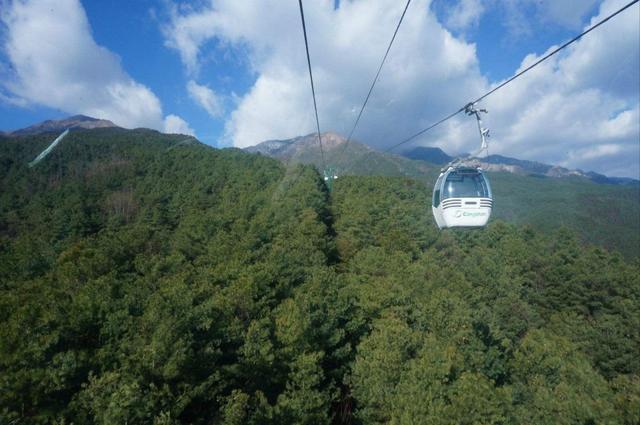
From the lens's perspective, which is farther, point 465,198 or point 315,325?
point 315,325

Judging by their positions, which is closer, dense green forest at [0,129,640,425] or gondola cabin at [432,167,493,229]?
gondola cabin at [432,167,493,229]

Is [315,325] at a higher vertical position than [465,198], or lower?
lower

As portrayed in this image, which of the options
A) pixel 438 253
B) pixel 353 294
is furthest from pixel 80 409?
pixel 438 253

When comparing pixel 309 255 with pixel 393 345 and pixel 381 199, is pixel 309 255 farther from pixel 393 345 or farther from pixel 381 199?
pixel 381 199

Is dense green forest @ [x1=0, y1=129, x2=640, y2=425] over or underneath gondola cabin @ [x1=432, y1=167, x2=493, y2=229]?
underneath

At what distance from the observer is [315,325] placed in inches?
981

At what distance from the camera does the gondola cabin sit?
14039 millimetres

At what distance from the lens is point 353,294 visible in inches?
1215

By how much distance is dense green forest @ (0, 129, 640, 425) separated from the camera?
651 inches

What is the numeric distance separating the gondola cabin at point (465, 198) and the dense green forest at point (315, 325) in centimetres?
861

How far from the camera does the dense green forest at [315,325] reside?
1655cm

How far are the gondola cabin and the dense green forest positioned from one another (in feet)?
28.3

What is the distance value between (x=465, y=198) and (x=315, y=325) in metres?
14.6

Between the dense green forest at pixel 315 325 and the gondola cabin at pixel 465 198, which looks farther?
the dense green forest at pixel 315 325
